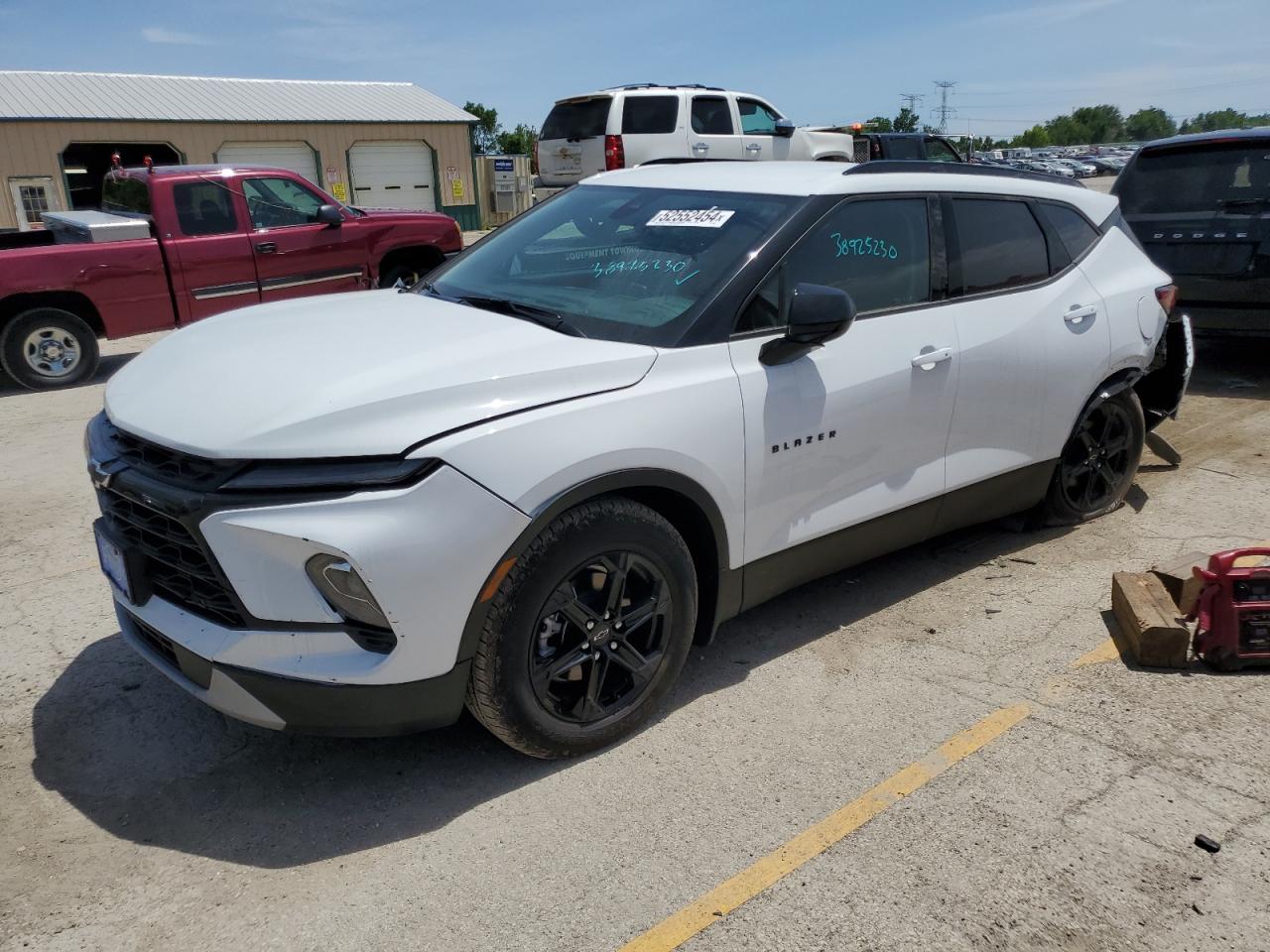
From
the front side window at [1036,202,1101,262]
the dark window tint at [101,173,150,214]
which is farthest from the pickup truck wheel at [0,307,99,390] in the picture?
the front side window at [1036,202,1101,262]

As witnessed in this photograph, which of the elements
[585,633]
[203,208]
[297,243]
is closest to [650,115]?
[297,243]

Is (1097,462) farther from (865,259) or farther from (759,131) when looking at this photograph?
(759,131)

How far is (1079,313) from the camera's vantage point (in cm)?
444

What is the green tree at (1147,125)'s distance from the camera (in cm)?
15062

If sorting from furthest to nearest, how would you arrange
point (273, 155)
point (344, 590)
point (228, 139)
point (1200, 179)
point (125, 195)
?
1. point (273, 155)
2. point (228, 139)
3. point (125, 195)
4. point (1200, 179)
5. point (344, 590)

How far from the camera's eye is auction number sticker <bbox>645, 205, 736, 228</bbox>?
3533 mm

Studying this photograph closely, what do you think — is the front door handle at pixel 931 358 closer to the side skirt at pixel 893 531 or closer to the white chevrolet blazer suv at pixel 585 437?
the white chevrolet blazer suv at pixel 585 437

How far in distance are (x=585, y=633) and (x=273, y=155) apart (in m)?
25.6

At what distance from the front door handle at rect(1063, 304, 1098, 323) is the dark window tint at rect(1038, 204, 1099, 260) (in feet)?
0.89

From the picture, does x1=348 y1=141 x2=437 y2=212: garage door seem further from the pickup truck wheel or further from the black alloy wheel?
the black alloy wheel

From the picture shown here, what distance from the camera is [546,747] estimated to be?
2.97m

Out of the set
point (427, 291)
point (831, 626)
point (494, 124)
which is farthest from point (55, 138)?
point (494, 124)

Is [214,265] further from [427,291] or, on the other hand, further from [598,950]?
[598,950]

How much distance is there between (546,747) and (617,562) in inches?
23.9
